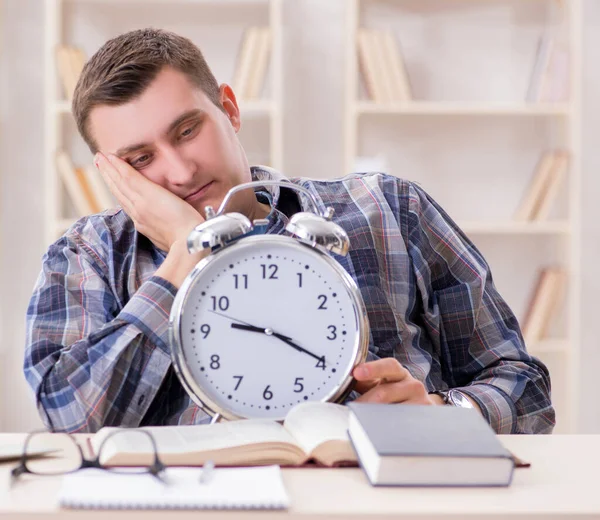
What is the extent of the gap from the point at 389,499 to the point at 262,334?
34 centimetres

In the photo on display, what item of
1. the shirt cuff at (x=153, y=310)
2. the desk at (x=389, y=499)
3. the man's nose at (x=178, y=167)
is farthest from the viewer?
the man's nose at (x=178, y=167)

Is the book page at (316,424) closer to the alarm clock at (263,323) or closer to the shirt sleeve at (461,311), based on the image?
the alarm clock at (263,323)

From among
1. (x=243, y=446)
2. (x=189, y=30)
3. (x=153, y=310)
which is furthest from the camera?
(x=189, y=30)

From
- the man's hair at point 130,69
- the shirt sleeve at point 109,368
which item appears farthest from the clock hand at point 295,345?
the man's hair at point 130,69

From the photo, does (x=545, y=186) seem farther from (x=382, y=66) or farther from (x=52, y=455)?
(x=52, y=455)

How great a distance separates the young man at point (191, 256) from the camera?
1.34 metres

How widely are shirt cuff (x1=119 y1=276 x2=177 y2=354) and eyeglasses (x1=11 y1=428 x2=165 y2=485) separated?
218 mm

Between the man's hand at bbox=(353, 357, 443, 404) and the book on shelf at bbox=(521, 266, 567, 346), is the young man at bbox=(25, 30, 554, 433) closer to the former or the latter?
the man's hand at bbox=(353, 357, 443, 404)

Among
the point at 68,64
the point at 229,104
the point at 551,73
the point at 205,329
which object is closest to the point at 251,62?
the point at 68,64

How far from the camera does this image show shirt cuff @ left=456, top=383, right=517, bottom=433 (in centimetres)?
135

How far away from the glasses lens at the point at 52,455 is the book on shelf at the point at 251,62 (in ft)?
8.10

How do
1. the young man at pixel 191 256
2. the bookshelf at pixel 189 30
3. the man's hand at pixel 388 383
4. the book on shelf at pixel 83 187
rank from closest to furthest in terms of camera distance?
the man's hand at pixel 388 383 → the young man at pixel 191 256 → the book on shelf at pixel 83 187 → the bookshelf at pixel 189 30

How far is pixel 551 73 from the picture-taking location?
340cm

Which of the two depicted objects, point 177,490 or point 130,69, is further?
point 130,69
